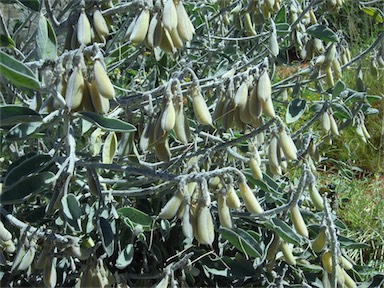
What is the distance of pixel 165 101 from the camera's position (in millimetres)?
1143

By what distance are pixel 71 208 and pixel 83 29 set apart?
35 cm

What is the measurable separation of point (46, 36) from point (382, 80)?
3177 millimetres

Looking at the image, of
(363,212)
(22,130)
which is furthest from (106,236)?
(363,212)

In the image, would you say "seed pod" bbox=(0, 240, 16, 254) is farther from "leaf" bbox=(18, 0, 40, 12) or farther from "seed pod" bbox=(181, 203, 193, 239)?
"leaf" bbox=(18, 0, 40, 12)

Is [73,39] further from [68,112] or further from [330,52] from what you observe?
[330,52]

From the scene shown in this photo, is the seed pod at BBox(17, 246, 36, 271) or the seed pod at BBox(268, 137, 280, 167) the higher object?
the seed pod at BBox(17, 246, 36, 271)

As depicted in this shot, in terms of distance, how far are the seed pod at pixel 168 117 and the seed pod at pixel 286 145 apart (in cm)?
32

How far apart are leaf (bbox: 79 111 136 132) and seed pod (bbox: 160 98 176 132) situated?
0.20 ft

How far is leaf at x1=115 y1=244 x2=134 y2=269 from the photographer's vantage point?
4.87 feet

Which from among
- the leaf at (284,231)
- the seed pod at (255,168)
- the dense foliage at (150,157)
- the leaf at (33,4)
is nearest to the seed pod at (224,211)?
the dense foliage at (150,157)

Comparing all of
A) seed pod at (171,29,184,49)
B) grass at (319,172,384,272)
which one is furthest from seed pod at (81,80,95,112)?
grass at (319,172,384,272)

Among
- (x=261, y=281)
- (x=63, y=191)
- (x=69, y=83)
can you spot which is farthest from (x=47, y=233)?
(x=261, y=281)

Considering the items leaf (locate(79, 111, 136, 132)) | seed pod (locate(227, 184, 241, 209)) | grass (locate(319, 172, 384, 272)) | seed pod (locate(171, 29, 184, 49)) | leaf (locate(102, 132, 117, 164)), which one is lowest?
grass (locate(319, 172, 384, 272))

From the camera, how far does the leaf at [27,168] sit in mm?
1202
